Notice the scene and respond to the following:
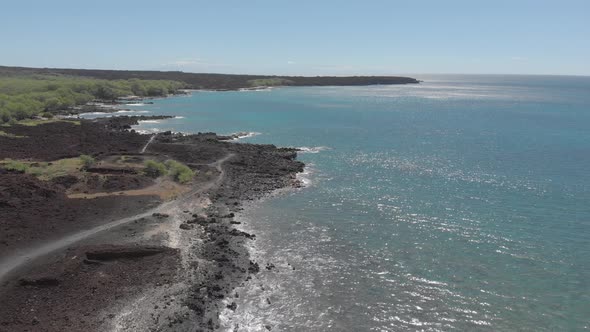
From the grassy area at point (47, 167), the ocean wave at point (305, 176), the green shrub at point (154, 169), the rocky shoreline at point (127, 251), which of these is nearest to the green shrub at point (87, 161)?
the grassy area at point (47, 167)

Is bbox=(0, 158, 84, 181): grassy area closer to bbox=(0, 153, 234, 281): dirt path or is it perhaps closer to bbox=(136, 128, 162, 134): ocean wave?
bbox=(0, 153, 234, 281): dirt path

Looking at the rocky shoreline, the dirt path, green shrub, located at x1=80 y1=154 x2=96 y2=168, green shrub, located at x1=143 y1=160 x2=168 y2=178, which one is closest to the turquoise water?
the rocky shoreline

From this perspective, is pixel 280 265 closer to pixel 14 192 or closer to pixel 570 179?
pixel 14 192

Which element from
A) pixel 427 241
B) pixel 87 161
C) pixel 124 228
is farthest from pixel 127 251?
pixel 87 161

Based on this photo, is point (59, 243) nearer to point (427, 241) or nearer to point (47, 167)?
point (47, 167)

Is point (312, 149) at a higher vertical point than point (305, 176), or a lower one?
higher

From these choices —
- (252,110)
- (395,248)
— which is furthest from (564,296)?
(252,110)

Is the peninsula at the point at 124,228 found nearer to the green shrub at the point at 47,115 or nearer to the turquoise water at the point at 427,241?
the turquoise water at the point at 427,241
